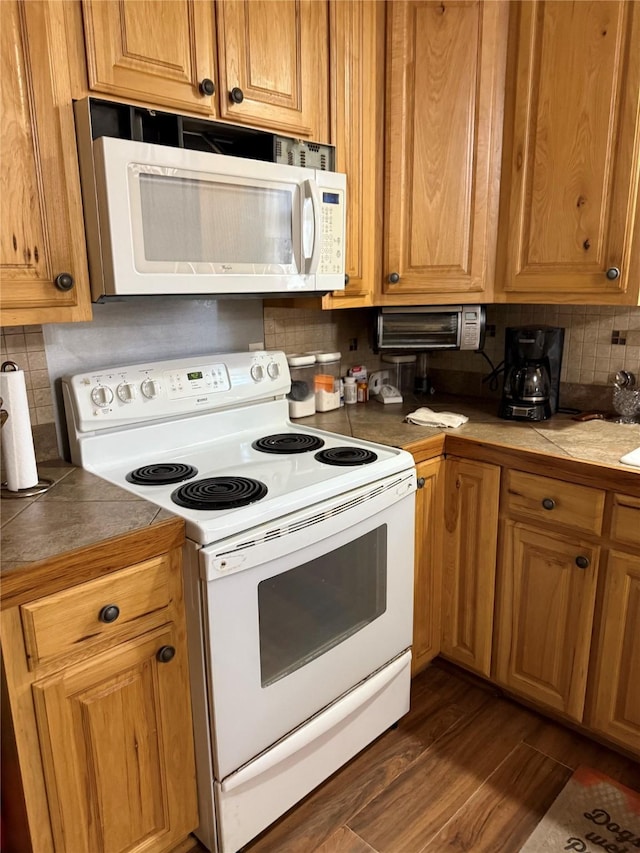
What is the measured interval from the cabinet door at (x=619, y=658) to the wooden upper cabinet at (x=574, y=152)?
0.81m

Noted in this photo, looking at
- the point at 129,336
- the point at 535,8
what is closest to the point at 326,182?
the point at 129,336

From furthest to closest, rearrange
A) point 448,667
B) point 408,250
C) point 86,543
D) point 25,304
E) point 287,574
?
point 448,667, point 408,250, point 287,574, point 25,304, point 86,543

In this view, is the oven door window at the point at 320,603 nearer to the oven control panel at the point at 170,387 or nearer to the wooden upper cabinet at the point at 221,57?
the oven control panel at the point at 170,387

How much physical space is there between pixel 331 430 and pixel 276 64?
108 centimetres

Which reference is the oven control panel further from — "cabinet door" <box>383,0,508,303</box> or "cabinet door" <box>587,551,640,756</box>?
"cabinet door" <box>587,551,640,756</box>

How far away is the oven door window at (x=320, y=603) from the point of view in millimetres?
1461

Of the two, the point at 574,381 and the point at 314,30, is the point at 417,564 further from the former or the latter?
the point at 314,30

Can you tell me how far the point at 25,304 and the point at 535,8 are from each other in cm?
170

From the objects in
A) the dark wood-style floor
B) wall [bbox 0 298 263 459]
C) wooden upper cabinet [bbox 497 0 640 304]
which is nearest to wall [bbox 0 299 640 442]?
wall [bbox 0 298 263 459]

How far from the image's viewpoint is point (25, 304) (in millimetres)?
1335

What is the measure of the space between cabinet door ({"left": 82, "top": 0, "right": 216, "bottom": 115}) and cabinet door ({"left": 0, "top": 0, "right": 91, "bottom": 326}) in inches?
3.1

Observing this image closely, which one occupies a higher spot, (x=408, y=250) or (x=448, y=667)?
(x=408, y=250)

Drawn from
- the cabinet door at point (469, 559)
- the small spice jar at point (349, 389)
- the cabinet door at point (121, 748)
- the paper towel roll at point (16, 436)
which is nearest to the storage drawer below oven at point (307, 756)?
the cabinet door at point (121, 748)

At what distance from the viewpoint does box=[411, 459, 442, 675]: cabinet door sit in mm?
1947
